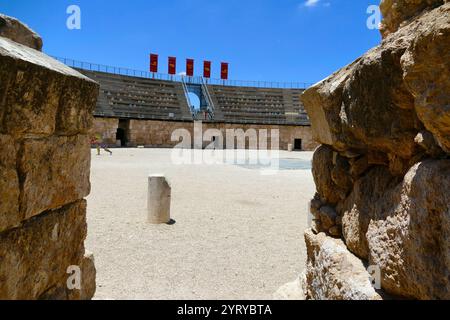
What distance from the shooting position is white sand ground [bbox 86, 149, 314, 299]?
374cm

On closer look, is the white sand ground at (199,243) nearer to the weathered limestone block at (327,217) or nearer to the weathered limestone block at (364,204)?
the weathered limestone block at (327,217)

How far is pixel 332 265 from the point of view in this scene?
100 inches

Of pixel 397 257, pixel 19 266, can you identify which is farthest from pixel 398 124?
pixel 19 266

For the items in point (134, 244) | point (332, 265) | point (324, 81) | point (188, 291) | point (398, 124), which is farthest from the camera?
point (134, 244)

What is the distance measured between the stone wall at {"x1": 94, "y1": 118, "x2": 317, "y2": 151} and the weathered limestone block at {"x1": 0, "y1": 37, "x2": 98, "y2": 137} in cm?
2703

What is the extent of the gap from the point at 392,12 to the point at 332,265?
2.22 m

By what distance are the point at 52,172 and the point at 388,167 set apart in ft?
7.73

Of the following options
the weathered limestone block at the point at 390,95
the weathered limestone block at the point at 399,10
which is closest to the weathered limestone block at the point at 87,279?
the weathered limestone block at the point at 390,95

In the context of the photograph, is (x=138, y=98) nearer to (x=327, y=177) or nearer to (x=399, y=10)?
(x=327, y=177)

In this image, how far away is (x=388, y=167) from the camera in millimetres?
2271

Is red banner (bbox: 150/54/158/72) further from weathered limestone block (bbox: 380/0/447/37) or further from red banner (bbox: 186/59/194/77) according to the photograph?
weathered limestone block (bbox: 380/0/447/37)

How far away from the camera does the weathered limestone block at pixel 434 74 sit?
4.52ft

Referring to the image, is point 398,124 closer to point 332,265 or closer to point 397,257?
point 397,257

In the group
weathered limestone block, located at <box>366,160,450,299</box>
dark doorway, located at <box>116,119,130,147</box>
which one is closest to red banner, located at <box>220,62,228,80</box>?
dark doorway, located at <box>116,119,130,147</box>
